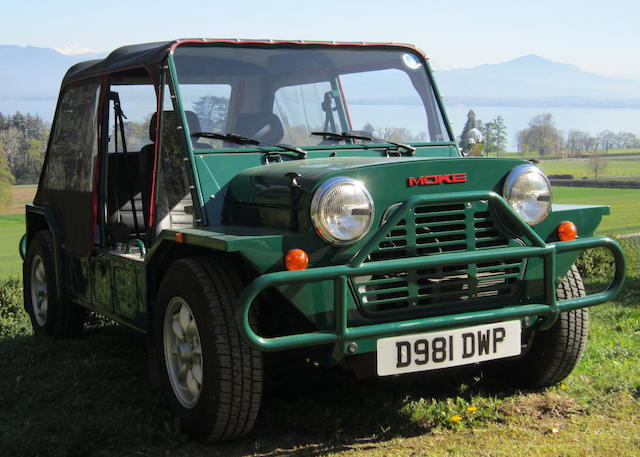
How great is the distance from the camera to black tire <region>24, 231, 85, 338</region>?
272 inches

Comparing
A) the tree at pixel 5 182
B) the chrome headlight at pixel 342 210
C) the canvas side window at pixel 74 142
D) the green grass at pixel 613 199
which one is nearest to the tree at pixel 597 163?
the green grass at pixel 613 199

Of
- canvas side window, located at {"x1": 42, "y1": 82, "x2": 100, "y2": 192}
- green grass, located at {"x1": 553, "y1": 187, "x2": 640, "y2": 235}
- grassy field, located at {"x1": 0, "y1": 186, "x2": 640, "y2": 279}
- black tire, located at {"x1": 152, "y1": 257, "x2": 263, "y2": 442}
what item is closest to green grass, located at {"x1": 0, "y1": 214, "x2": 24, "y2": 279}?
grassy field, located at {"x1": 0, "y1": 186, "x2": 640, "y2": 279}

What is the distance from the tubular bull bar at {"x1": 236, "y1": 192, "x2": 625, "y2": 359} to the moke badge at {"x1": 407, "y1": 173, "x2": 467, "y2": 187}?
0.21 m

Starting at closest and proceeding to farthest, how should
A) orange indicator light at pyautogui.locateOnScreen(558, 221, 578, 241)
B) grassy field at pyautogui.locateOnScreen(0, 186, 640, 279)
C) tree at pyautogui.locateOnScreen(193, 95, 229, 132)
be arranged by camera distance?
orange indicator light at pyautogui.locateOnScreen(558, 221, 578, 241) < tree at pyautogui.locateOnScreen(193, 95, 229, 132) < grassy field at pyautogui.locateOnScreen(0, 186, 640, 279)

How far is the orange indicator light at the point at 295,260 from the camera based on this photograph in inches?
156

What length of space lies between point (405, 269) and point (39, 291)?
14.7 feet

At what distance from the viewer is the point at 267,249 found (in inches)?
157

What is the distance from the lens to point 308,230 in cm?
410

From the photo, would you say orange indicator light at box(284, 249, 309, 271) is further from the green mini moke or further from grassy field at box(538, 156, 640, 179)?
grassy field at box(538, 156, 640, 179)

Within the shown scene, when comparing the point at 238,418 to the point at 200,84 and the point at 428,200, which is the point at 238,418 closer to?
the point at 428,200

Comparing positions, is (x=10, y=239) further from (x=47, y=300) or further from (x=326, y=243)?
(x=326, y=243)

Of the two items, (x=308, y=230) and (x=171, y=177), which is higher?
(x=171, y=177)

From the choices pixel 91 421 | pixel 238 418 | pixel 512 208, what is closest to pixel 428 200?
pixel 512 208

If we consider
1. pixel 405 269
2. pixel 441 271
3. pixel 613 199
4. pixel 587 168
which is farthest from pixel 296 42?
pixel 587 168
